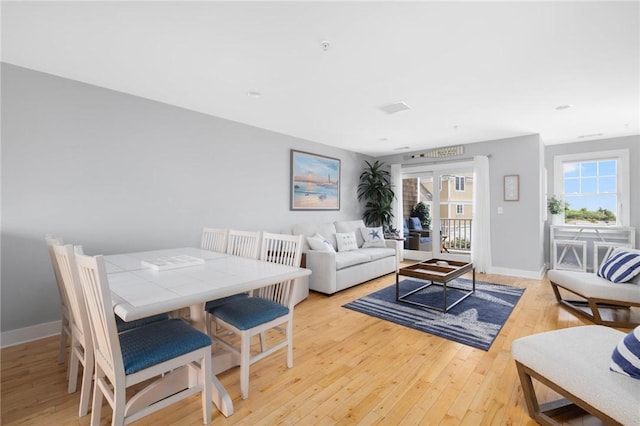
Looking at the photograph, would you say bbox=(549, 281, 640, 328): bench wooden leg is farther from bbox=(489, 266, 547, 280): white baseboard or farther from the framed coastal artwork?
the framed coastal artwork

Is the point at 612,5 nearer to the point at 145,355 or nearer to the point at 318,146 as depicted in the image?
the point at 145,355

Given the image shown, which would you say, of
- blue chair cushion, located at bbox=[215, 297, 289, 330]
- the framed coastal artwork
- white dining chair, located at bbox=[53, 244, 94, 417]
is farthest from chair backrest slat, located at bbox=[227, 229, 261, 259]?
the framed coastal artwork

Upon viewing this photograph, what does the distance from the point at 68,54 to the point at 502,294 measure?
5342mm

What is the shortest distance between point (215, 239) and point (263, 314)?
1.41 m

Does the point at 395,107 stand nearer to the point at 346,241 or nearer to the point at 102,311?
the point at 346,241

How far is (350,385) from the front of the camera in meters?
1.93

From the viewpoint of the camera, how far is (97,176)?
2.87 m

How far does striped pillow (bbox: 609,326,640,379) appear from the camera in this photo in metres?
1.23

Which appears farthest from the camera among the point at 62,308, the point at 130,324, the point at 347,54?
the point at 347,54

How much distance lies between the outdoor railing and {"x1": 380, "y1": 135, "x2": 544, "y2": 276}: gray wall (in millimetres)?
651

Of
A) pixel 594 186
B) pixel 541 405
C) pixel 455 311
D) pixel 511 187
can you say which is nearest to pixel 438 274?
pixel 455 311

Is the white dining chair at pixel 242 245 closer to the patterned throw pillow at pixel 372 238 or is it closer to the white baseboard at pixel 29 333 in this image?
the white baseboard at pixel 29 333

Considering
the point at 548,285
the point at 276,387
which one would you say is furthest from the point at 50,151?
the point at 548,285

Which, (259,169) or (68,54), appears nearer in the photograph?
(68,54)
